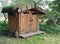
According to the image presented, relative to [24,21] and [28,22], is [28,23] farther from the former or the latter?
[24,21]

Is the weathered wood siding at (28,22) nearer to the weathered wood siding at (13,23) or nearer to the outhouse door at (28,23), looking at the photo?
the outhouse door at (28,23)

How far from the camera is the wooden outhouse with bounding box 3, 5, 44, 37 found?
36.1ft

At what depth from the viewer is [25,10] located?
11453 mm

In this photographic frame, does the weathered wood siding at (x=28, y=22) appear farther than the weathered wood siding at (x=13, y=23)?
No

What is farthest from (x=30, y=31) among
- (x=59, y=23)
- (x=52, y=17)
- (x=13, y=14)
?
(x=59, y=23)

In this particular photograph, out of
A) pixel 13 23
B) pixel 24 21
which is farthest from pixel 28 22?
pixel 13 23

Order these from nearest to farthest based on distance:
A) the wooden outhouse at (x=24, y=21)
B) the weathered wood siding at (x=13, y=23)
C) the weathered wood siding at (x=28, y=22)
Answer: the wooden outhouse at (x=24, y=21) < the weathered wood siding at (x=28, y=22) < the weathered wood siding at (x=13, y=23)

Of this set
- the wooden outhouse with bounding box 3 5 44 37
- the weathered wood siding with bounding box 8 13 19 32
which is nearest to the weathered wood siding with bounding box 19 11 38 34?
the wooden outhouse with bounding box 3 5 44 37

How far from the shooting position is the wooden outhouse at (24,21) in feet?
36.1

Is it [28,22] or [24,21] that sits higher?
[24,21]

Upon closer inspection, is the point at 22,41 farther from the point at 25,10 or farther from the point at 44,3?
the point at 44,3

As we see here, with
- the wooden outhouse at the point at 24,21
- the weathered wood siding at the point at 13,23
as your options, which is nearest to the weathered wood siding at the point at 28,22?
the wooden outhouse at the point at 24,21

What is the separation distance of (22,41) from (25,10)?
8.88 feet

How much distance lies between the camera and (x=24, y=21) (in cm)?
1136
